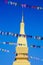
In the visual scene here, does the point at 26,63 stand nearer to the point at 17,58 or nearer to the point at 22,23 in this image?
the point at 17,58

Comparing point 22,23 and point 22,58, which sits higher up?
point 22,23

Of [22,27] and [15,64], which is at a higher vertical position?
[22,27]

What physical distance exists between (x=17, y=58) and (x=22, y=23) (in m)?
5.25

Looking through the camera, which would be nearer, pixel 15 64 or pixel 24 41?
pixel 24 41

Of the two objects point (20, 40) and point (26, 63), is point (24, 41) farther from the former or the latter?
point (26, 63)

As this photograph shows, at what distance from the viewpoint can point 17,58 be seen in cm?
5312

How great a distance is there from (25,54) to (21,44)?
66.3 inches

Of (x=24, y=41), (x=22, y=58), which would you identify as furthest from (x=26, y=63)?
(x=24, y=41)

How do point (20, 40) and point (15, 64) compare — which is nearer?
point (20, 40)

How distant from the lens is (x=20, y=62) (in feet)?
174

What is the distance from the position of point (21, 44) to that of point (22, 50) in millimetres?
845

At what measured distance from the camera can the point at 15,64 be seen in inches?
2099

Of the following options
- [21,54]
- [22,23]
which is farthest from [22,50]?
[22,23]

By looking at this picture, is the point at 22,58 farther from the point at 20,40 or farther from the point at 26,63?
the point at 20,40
